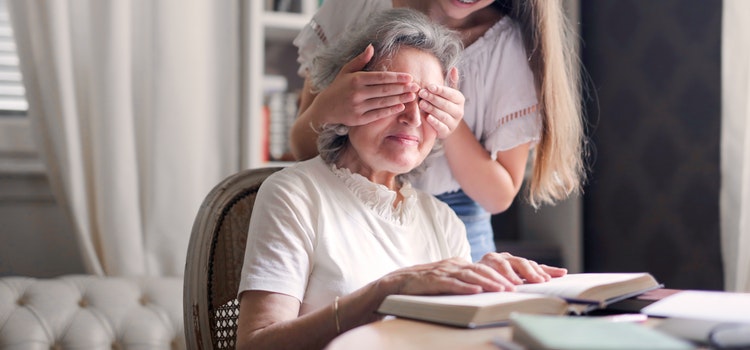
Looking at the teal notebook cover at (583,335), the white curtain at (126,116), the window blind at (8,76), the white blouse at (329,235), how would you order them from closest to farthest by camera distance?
the teal notebook cover at (583,335) → the white blouse at (329,235) → the white curtain at (126,116) → the window blind at (8,76)

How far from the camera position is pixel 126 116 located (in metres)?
2.41

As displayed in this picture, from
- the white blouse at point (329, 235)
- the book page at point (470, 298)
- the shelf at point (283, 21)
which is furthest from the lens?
the shelf at point (283, 21)

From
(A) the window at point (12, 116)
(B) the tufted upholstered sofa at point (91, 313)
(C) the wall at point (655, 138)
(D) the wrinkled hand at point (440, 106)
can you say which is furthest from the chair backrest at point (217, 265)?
(C) the wall at point (655, 138)

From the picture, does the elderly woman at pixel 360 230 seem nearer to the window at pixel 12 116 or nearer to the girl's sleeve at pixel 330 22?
the girl's sleeve at pixel 330 22

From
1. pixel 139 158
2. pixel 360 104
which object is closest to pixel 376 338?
pixel 360 104

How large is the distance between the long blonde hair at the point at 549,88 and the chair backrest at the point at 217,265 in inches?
23.1

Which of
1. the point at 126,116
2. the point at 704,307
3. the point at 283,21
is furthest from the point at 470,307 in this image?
the point at 283,21

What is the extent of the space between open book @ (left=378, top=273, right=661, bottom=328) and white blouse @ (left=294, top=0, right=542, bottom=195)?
58cm

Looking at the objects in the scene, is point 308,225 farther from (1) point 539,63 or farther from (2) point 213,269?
(1) point 539,63

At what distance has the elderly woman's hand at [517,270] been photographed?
1.09 meters

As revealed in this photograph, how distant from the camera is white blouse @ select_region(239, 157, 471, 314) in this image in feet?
3.88

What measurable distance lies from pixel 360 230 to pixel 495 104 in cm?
49

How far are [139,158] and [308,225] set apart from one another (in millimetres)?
1393

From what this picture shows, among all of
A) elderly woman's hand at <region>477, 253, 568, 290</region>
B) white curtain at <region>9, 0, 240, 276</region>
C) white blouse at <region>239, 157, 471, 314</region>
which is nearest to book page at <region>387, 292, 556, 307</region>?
elderly woman's hand at <region>477, 253, 568, 290</region>
